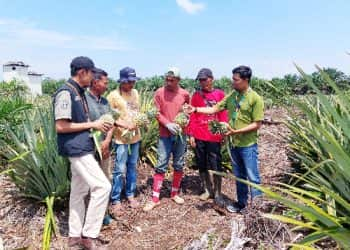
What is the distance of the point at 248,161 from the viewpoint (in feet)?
14.0

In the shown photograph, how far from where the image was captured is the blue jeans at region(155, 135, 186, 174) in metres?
4.69

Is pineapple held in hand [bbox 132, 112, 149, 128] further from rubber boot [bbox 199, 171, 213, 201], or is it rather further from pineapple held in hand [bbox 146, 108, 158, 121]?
rubber boot [bbox 199, 171, 213, 201]

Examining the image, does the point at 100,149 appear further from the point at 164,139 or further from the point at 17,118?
the point at 17,118

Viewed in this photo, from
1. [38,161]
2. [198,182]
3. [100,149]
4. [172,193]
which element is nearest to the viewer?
[100,149]

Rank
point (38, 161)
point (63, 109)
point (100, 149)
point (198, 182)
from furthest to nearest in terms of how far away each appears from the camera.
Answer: point (198, 182) → point (38, 161) → point (100, 149) → point (63, 109)

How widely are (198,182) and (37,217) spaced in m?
2.51

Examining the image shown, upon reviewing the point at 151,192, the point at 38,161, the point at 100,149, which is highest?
the point at 100,149

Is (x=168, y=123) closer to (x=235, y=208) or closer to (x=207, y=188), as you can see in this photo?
(x=207, y=188)

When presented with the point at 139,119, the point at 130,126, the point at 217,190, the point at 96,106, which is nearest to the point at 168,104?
the point at 139,119

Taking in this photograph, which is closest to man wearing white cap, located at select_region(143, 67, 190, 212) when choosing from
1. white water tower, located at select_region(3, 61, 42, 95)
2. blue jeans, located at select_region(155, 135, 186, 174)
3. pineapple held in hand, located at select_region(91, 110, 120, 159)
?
blue jeans, located at select_region(155, 135, 186, 174)

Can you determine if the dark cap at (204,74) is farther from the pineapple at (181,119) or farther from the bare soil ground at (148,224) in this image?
the bare soil ground at (148,224)

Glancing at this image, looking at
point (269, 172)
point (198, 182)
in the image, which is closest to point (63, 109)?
point (198, 182)

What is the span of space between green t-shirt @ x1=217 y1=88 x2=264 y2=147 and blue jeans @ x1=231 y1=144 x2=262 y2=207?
84 millimetres

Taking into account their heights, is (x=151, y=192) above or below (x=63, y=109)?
below
